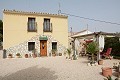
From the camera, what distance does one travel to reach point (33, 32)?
18.1 metres

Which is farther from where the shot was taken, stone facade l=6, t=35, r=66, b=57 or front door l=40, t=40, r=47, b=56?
front door l=40, t=40, r=47, b=56

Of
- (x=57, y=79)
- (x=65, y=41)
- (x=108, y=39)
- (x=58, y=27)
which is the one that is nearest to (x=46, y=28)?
(x=58, y=27)

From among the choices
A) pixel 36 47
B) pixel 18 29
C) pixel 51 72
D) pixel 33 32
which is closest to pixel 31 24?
pixel 33 32

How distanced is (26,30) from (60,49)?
5132 mm

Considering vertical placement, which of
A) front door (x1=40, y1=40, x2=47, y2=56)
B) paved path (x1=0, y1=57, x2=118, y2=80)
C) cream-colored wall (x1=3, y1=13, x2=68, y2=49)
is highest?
cream-colored wall (x1=3, y1=13, x2=68, y2=49)

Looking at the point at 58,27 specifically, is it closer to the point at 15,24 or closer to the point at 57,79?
the point at 15,24

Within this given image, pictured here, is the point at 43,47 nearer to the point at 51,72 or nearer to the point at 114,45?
the point at 114,45

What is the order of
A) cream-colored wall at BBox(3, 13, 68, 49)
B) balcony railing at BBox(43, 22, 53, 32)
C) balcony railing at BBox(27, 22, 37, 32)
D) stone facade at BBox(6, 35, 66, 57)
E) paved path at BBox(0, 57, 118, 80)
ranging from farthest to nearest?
balcony railing at BBox(43, 22, 53, 32) → balcony railing at BBox(27, 22, 37, 32) → stone facade at BBox(6, 35, 66, 57) → cream-colored wall at BBox(3, 13, 68, 49) → paved path at BBox(0, 57, 118, 80)

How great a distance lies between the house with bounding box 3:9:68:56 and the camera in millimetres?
16922

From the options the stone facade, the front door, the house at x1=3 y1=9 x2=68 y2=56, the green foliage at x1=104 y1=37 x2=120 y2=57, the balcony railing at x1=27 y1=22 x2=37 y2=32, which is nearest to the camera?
the green foliage at x1=104 y1=37 x2=120 y2=57

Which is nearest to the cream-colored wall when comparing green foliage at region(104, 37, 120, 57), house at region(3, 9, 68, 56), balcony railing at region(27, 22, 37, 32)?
house at region(3, 9, 68, 56)

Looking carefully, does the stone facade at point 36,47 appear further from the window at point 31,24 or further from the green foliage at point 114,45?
the green foliage at point 114,45

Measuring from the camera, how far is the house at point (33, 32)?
16922mm

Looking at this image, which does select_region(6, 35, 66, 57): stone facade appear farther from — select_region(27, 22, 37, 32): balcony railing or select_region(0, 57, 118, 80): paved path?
select_region(0, 57, 118, 80): paved path
